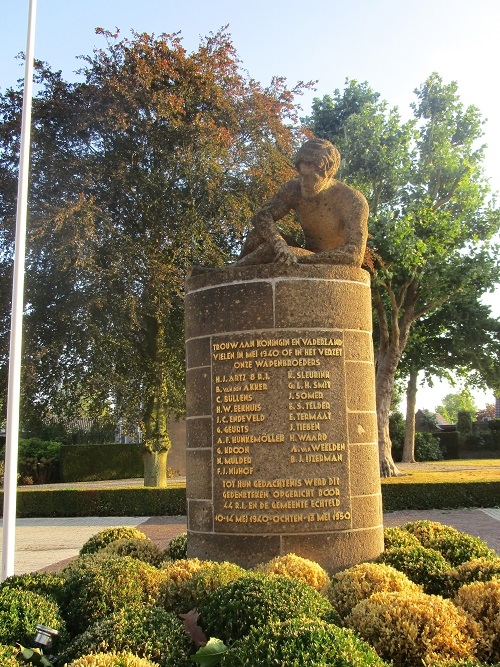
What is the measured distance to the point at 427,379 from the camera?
33344mm

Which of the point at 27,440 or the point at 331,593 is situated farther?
the point at 27,440

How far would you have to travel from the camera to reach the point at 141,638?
407 cm

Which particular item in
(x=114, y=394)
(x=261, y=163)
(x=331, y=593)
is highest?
(x=261, y=163)

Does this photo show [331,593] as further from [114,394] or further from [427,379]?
[427,379]

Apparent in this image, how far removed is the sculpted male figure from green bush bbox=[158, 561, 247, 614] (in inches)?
116

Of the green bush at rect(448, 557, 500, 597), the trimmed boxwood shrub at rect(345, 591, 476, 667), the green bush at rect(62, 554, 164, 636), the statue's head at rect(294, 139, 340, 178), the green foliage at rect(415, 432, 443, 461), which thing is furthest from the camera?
the green foliage at rect(415, 432, 443, 461)

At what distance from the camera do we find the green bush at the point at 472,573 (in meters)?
5.38

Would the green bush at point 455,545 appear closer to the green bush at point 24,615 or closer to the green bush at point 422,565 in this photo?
the green bush at point 422,565

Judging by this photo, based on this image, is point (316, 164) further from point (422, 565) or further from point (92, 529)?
point (92, 529)

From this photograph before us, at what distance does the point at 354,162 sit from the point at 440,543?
17276 millimetres

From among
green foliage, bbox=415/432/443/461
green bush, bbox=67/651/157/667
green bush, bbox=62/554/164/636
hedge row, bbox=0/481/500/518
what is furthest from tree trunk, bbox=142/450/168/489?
green foliage, bbox=415/432/443/461

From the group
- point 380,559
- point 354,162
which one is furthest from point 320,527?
point 354,162

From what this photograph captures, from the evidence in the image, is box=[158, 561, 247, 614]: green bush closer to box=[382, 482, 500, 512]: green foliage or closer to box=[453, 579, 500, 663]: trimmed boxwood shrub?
box=[453, 579, 500, 663]: trimmed boxwood shrub

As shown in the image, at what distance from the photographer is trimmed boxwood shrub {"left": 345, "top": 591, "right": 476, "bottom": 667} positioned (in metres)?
3.97
